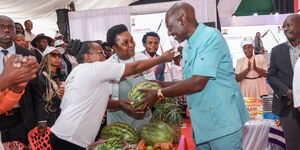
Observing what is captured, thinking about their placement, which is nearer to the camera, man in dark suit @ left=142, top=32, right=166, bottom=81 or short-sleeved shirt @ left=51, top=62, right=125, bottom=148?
short-sleeved shirt @ left=51, top=62, right=125, bottom=148

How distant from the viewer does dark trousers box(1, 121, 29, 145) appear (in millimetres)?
3430

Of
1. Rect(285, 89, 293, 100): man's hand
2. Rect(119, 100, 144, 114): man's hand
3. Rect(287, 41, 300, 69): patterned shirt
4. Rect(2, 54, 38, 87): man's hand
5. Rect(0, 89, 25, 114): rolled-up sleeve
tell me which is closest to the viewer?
Rect(2, 54, 38, 87): man's hand

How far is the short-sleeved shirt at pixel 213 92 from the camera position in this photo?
2.43 meters

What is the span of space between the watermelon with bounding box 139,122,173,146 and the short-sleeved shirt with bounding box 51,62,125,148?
0.46m

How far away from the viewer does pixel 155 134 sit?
2764 mm

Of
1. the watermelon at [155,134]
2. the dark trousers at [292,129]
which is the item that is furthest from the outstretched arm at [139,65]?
the dark trousers at [292,129]

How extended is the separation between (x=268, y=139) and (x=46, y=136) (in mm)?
3120

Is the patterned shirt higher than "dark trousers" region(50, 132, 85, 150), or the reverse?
the patterned shirt

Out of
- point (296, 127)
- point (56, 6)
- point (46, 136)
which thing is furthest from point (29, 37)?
point (296, 127)

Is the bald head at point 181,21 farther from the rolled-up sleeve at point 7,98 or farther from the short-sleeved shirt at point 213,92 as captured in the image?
the rolled-up sleeve at point 7,98

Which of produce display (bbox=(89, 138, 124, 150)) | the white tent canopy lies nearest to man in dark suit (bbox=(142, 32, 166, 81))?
produce display (bbox=(89, 138, 124, 150))

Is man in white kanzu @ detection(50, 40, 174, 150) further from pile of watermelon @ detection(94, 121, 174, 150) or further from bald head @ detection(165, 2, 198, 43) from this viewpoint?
bald head @ detection(165, 2, 198, 43)

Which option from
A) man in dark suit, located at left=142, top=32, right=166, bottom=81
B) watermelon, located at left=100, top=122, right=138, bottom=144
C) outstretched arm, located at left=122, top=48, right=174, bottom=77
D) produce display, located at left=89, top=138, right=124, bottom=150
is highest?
man in dark suit, located at left=142, top=32, right=166, bottom=81

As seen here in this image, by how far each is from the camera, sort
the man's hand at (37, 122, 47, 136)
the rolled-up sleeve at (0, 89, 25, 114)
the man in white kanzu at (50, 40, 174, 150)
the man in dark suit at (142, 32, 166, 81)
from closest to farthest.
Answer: the rolled-up sleeve at (0, 89, 25, 114) → the man in white kanzu at (50, 40, 174, 150) → the man's hand at (37, 122, 47, 136) → the man in dark suit at (142, 32, 166, 81)
